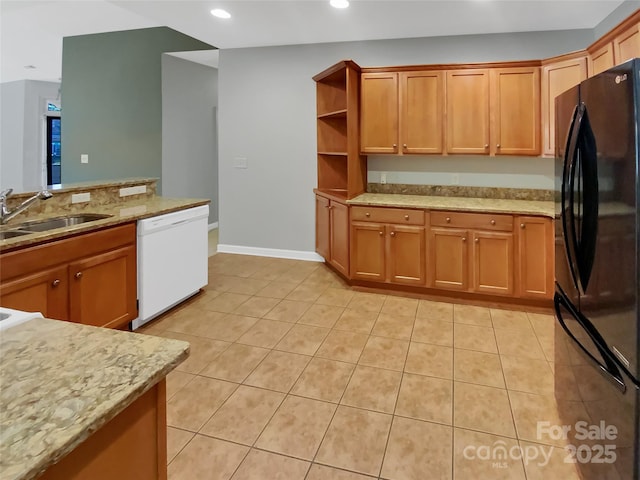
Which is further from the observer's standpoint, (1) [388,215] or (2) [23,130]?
(2) [23,130]

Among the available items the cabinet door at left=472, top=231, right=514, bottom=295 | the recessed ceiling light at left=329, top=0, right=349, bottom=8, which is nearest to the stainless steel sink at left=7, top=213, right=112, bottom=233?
the recessed ceiling light at left=329, top=0, right=349, bottom=8

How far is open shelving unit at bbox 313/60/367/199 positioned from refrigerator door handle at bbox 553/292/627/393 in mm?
2642

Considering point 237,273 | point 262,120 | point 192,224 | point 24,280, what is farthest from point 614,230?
point 262,120

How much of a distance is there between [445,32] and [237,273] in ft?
10.9

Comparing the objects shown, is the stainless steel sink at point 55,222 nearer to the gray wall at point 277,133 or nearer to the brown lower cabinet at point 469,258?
the gray wall at point 277,133

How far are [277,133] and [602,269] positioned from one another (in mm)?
4253

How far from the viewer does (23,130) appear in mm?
8797

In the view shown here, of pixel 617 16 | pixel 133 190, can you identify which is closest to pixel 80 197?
pixel 133 190

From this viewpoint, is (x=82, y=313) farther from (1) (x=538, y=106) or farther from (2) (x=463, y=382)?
(1) (x=538, y=106)

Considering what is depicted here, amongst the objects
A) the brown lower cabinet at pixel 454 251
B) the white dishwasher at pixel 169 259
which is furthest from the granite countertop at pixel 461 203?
the white dishwasher at pixel 169 259

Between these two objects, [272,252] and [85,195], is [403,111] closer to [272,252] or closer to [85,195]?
[272,252]

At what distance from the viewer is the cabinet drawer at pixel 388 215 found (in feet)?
12.6

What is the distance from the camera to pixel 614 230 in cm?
131

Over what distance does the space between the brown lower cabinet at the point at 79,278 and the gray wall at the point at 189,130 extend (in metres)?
3.27
